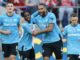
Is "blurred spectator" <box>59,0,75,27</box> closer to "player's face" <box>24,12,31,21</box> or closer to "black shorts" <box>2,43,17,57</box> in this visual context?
"player's face" <box>24,12,31,21</box>

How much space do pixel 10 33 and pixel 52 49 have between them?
1.24 m

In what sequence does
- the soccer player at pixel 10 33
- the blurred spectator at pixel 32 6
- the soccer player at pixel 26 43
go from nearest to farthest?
the soccer player at pixel 10 33 < the soccer player at pixel 26 43 < the blurred spectator at pixel 32 6

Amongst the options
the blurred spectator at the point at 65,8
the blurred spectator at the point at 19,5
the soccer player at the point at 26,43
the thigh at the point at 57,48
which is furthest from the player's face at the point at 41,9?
the blurred spectator at the point at 65,8

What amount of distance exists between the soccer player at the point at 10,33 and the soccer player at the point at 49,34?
0.64m

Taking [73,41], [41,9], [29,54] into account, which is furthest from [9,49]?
[73,41]

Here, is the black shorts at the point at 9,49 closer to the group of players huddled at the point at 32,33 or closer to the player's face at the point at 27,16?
the group of players huddled at the point at 32,33

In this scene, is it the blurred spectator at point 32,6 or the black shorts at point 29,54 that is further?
the blurred spectator at point 32,6

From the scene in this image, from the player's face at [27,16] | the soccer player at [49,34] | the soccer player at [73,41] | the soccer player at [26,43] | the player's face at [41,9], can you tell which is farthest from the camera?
the player's face at [27,16]

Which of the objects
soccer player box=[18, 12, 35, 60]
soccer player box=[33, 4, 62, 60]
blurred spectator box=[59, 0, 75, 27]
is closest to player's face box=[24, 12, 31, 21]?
soccer player box=[18, 12, 35, 60]

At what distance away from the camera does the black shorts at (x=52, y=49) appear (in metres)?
10.6

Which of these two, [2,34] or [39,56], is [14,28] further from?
[39,56]

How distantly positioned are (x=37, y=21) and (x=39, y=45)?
1.18 metres

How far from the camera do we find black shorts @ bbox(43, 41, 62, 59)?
10.6 metres

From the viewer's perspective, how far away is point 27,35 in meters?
11.3
